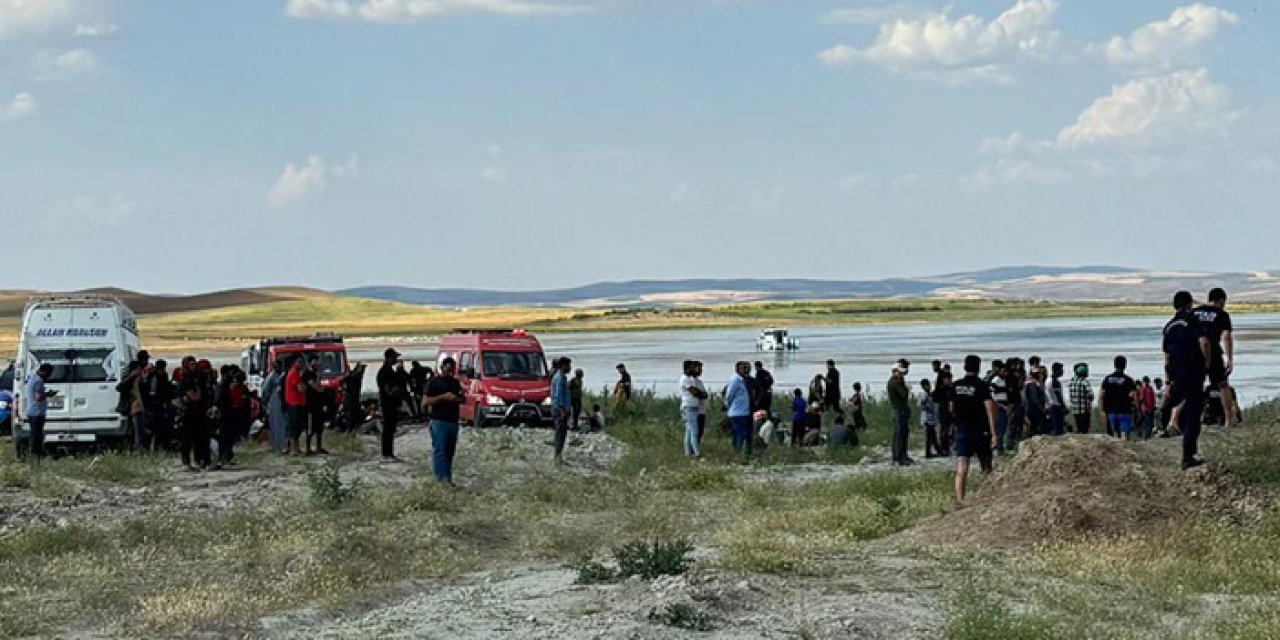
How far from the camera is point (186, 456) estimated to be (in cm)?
2552

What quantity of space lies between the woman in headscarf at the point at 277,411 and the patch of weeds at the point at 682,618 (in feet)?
51.9

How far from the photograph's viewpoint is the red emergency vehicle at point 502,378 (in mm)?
34438

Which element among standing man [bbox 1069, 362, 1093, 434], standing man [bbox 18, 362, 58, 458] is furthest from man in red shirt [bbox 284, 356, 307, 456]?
standing man [bbox 1069, 362, 1093, 434]

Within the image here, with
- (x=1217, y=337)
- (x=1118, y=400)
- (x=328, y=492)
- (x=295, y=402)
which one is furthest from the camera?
(x=295, y=402)

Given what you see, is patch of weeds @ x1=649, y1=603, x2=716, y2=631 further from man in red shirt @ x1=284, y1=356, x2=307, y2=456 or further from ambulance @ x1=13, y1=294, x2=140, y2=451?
ambulance @ x1=13, y1=294, x2=140, y2=451

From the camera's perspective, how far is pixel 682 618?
1231 centimetres

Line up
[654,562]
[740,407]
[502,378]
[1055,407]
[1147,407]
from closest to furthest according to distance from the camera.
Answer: [654,562], [740,407], [1055,407], [1147,407], [502,378]

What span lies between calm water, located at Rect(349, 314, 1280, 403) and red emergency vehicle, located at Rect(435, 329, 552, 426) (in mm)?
18390

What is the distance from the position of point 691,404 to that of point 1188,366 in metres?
10.9

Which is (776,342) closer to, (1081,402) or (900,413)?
(1081,402)

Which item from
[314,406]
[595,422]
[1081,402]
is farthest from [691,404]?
[595,422]

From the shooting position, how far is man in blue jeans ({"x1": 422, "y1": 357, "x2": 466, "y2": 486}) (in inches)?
869

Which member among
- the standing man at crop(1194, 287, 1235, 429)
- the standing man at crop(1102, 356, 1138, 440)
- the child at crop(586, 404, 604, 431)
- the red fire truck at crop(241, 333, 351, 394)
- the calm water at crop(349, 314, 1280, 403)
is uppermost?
the standing man at crop(1194, 287, 1235, 429)

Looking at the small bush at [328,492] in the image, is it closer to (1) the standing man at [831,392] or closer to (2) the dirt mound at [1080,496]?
(2) the dirt mound at [1080,496]
